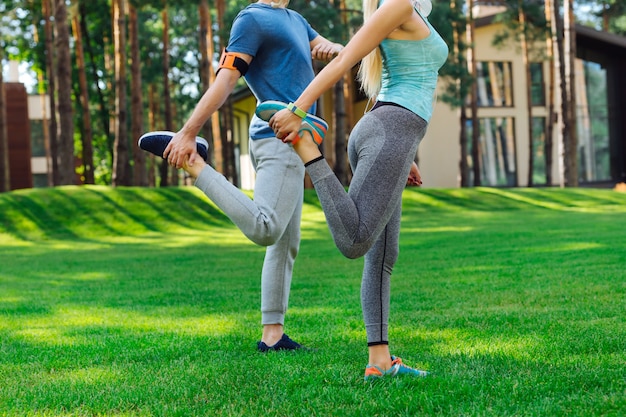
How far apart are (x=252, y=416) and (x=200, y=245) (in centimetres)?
1369

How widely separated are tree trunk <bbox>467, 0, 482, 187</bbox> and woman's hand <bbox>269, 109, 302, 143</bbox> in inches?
1062

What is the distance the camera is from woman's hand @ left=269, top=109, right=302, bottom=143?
3.72 m

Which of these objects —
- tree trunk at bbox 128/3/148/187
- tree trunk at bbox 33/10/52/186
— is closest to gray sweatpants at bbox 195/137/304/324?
tree trunk at bbox 128/3/148/187

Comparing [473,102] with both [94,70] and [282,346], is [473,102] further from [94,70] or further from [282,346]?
[282,346]

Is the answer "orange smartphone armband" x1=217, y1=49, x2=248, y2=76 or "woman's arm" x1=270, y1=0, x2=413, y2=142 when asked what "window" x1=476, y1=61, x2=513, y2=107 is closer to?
"orange smartphone armband" x1=217, y1=49, x2=248, y2=76

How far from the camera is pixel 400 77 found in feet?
12.8

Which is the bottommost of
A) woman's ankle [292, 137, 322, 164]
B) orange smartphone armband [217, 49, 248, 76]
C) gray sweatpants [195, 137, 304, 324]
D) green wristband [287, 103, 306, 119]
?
gray sweatpants [195, 137, 304, 324]

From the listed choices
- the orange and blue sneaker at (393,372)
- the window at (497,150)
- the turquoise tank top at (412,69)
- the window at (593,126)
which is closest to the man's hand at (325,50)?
the turquoise tank top at (412,69)

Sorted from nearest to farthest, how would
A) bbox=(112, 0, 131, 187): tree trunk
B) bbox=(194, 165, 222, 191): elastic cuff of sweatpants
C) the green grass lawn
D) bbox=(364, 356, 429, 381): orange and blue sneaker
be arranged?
the green grass lawn
bbox=(364, 356, 429, 381): orange and blue sneaker
bbox=(194, 165, 222, 191): elastic cuff of sweatpants
bbox=(112, 0, 131, 187): tree trunk

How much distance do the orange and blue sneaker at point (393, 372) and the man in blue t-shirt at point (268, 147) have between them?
3.01 feet

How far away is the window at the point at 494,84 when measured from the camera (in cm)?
3759

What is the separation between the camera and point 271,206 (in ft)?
15.3

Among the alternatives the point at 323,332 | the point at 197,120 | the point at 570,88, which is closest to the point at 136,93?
the point at 570,88

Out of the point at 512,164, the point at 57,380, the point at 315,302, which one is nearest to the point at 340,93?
the point at 512,164
